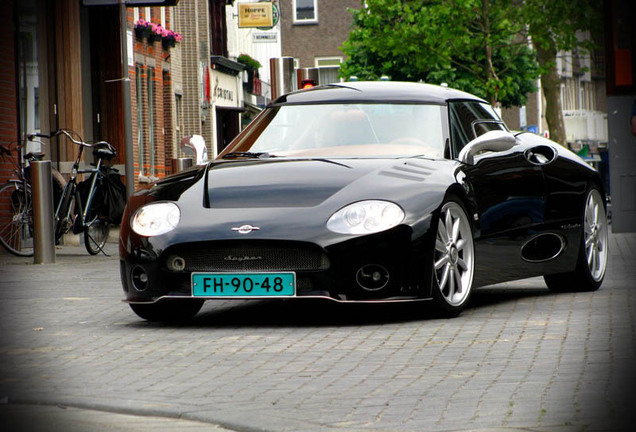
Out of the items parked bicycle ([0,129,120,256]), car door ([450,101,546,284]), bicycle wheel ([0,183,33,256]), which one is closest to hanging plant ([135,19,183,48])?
parked bicycle ([0,129,120,256])

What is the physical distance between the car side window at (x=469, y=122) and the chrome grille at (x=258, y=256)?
4.67ft

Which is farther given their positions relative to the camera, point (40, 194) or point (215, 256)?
point (40, 194)

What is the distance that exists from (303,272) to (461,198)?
3.74 ft

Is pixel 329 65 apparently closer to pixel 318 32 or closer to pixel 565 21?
pixel 318 32

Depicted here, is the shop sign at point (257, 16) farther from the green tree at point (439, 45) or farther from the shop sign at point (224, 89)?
the green tree at point (439, 45)

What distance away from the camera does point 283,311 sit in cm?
795

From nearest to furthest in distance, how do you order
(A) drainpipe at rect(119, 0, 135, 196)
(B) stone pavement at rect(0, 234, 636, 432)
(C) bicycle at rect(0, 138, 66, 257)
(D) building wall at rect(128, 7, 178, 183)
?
(B) stone pavement at rect(0, 234, 636, 432) → (C) bicycle at rect(0, 138, 66, 257) → (A) drainpipe at rect(119, 0, 135, 196) → (D) building wall at rect(128, 7, 178, 183)

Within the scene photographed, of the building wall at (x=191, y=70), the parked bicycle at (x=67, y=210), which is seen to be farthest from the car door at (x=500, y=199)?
the building wall at (x=191, y=70)

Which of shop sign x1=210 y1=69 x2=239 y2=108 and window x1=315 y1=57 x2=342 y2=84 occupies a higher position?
window x1=315 y1=57 x2=342 y2=84

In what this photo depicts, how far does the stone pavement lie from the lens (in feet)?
7.32

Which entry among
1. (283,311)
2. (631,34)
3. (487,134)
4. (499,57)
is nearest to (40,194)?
(283,311)

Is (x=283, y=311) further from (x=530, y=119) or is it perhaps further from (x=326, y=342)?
(x=530, y=119)

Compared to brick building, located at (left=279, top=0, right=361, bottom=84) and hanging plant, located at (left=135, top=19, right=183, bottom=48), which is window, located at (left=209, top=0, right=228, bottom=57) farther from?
brick building, located at (left=279, top=0, right=361, bottom=84)

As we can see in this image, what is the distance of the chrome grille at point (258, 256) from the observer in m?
6.63
